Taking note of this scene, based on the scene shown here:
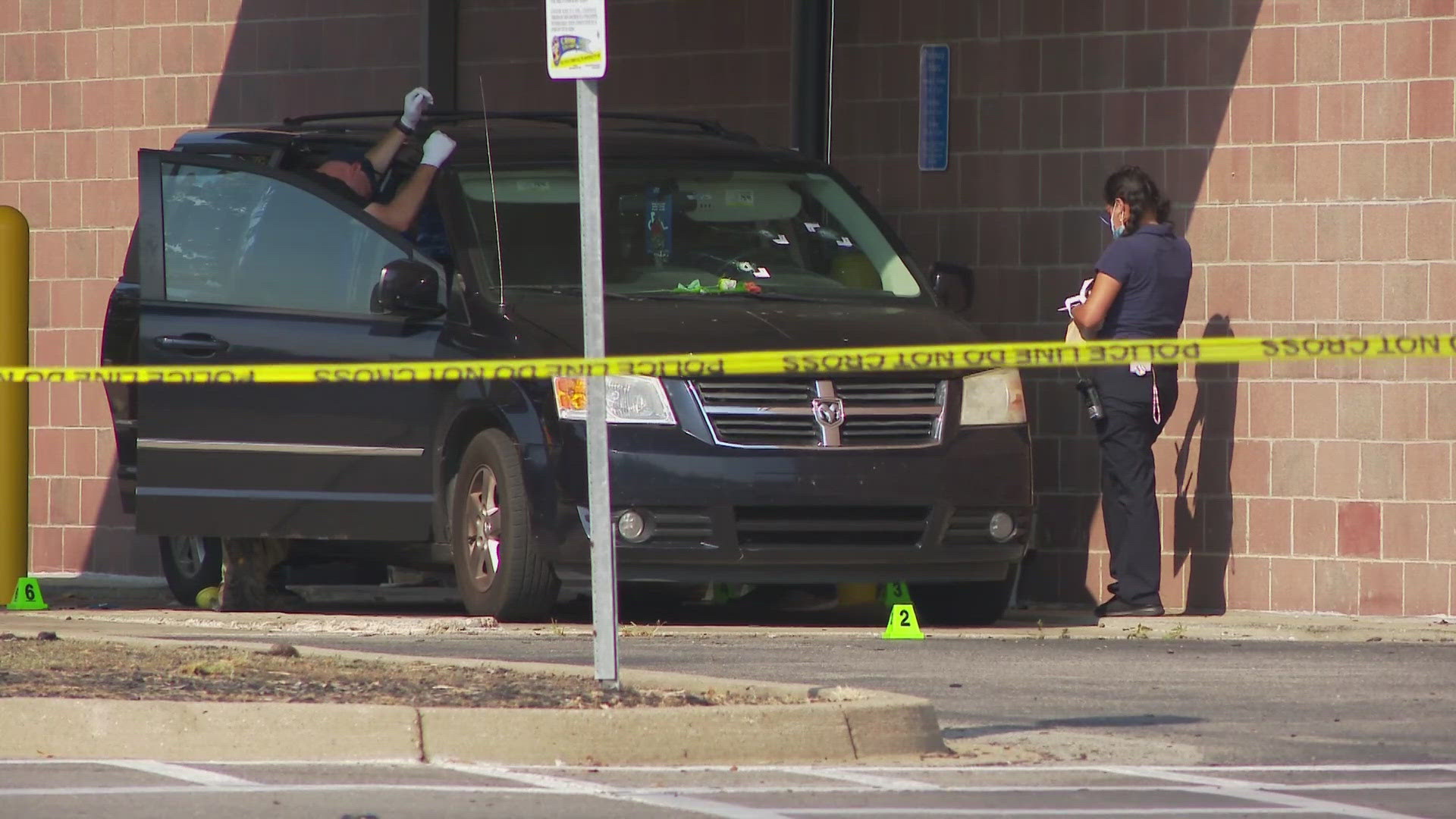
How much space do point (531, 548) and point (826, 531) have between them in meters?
1.12

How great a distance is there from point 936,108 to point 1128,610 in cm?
276

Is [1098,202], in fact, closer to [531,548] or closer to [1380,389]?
[1380,389]

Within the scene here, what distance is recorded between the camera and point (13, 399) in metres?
12.2

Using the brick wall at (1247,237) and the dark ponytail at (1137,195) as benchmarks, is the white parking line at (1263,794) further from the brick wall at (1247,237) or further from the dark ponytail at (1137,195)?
the brick wall at (1247,237)

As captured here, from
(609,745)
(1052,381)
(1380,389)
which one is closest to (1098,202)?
(1052,381)

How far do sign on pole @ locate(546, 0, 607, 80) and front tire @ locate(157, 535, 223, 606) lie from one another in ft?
17.3

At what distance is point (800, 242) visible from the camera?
11422 mm

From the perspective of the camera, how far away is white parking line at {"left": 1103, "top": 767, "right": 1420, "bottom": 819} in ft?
19.9

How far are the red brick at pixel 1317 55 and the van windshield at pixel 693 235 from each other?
197 cm

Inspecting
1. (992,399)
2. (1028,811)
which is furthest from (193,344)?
(1028,811)

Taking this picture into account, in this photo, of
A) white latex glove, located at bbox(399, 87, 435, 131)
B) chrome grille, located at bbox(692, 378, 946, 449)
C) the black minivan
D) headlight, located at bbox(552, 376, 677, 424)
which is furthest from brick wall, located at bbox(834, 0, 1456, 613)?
headlight, located at bbox(552, 376, 677, 424)

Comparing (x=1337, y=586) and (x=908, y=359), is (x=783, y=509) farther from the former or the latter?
(x=1337, y=586)

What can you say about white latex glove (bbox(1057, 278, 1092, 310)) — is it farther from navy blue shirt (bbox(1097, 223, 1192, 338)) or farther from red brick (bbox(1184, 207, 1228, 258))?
red brick (bbox(1184, 207, 1228, 258))

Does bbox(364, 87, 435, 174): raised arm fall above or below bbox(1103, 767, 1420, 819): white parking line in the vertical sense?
above
